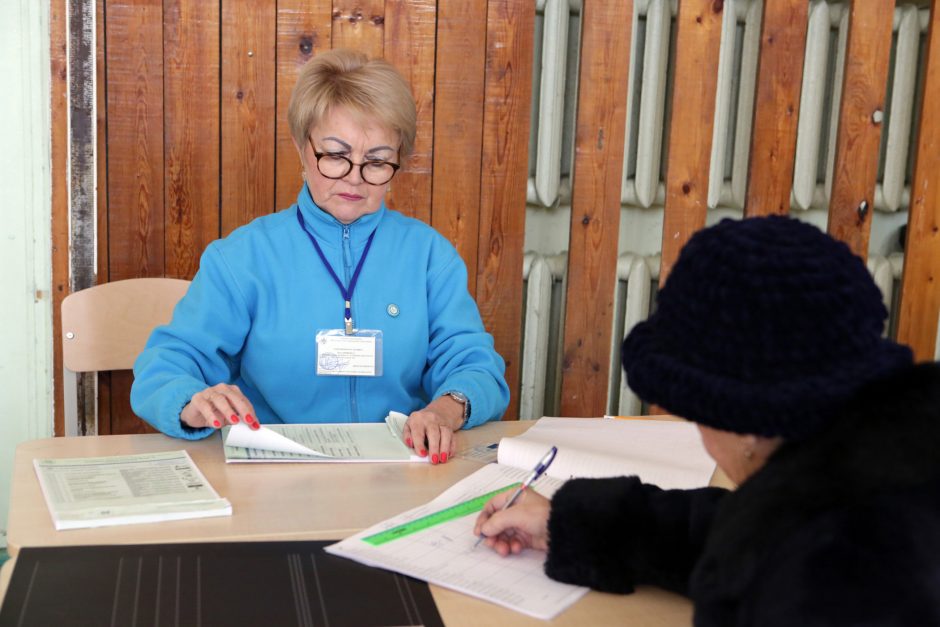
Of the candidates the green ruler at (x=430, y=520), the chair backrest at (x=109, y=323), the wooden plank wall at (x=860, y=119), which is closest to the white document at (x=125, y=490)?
the green ruler at (x=430, y=520)

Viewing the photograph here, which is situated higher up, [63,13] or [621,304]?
[63,13]

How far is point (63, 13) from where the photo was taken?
253 cm

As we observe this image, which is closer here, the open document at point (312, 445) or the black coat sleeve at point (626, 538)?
the black coat sleeve at point (626, 538)

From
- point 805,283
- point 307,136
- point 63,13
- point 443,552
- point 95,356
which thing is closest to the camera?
point 805,283

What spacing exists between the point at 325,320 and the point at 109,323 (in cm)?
69

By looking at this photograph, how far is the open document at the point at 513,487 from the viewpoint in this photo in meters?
1.09

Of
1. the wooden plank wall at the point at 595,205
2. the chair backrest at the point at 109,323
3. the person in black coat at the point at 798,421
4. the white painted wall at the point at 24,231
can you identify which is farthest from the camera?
the wooden plank wall at the point at 595,205

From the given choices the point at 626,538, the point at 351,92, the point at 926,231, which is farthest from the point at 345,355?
the point at 926,231

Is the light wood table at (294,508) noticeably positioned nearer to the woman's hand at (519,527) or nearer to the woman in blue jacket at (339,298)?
the woman's hand at (519,527)

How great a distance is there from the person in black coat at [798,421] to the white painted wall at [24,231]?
7.38 ft

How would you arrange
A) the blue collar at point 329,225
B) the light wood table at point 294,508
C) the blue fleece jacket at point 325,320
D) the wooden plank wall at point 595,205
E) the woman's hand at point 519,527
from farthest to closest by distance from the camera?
the wooden plank wall at point 595,205
the blue collar at point 329,225
the blue fleece jacket at point 325,320
the woman's hand at point 519,527
the light wood table at point 294,508

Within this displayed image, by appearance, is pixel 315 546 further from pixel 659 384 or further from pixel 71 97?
pixel 71 97

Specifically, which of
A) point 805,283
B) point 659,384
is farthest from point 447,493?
point 805,283

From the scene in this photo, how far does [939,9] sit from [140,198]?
2.54m
